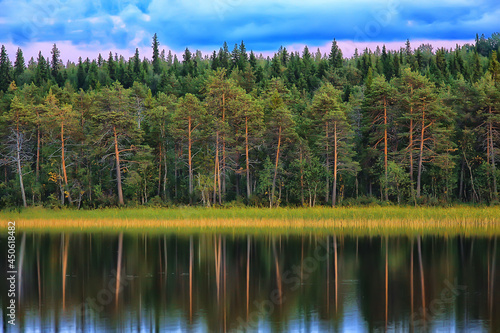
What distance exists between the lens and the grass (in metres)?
41.0

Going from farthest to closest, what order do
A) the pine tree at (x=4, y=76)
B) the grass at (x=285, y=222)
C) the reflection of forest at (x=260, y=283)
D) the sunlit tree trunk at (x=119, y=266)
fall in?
the pine tree at (x=4, y=76) → the grass at (x=285, y=222) → the sunlit tree trunk at (x=119, y=266) → the reflection of forest at (x=260, y=283)

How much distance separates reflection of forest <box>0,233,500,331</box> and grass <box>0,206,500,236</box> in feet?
16.3

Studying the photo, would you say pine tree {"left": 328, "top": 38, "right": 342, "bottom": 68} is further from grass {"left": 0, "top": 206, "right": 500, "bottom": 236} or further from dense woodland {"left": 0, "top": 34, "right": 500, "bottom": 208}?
grass {"left": 0, "top": 206, "right": 500, "bottom": 236}

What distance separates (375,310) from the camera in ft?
60.4

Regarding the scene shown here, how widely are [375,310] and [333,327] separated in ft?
8.02

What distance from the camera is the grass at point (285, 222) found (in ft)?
135

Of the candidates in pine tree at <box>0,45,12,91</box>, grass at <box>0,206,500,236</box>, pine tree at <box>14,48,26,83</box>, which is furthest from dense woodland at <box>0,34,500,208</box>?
pine tree at <box>14,48,26,83</box>

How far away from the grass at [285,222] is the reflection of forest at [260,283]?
16.3 ft

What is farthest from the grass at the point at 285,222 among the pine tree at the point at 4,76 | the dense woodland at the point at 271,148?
the pine tree at the point at 4,76

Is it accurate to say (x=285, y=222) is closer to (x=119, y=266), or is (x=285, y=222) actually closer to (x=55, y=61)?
(x=119, y=266)

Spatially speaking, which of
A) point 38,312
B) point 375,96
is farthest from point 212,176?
point 38,312

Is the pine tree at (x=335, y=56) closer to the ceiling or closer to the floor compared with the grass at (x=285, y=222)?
closer to the ceiling

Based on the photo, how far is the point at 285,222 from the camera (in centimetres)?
4344

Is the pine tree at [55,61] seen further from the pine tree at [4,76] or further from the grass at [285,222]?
the grass at [285,222]
